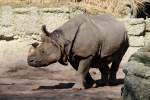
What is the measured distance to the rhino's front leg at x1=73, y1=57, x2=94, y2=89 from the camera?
9.56 meters

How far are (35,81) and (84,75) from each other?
149 centimetres

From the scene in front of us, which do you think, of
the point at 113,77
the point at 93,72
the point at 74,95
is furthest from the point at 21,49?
the point at 74,95

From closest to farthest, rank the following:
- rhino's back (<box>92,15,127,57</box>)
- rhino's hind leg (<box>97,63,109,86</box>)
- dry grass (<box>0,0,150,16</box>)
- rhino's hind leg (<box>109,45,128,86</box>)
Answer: rhino's back (<box>92,15,127,57</box>) < rhino's hind leg (<box>109,45,128,86</box>) < rhino's hind leg (<box>97,63,109,86</box>) < dry grass (<box>0,0,150,16</box>)

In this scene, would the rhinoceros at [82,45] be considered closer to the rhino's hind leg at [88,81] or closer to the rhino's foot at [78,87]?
the rhino's foot at [78,87]

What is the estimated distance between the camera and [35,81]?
10.9 metres

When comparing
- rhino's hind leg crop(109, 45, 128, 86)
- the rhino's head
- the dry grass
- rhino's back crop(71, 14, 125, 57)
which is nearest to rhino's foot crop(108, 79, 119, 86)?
rhino's hind leg crop(109, 45, 128, 86)

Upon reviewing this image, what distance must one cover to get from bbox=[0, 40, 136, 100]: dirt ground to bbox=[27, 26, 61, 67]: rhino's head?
0.54 meters

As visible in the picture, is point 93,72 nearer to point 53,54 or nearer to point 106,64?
point 106,64

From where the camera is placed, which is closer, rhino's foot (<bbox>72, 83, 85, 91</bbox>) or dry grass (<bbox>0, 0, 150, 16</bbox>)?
rhino's foot (<bbox>72, 83, 85, 91</bbox>)

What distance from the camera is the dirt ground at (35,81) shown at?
8.97 metres

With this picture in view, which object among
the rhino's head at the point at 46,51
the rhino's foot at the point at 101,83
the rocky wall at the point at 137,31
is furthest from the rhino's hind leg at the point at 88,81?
the rocky wall at the point at 137,31

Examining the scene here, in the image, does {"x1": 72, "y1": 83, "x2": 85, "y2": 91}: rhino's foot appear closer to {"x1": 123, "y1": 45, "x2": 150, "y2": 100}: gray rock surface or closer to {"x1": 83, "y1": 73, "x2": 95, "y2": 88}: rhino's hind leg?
{"x1": 83, "y1": 73, "x2": 95, "y2": 88}: rhino's hind leg

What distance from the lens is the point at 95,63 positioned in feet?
32.7

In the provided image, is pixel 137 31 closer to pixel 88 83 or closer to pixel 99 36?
pixel 88 83
